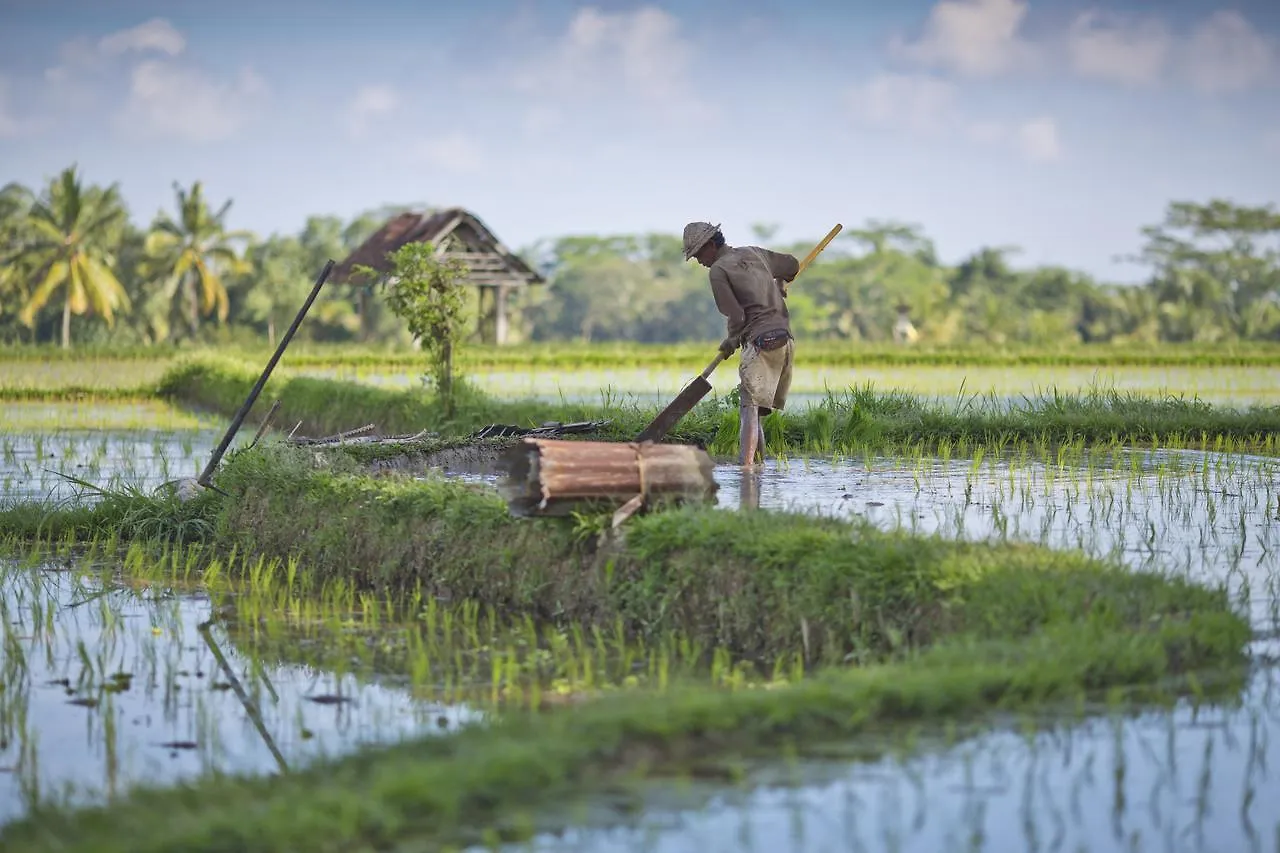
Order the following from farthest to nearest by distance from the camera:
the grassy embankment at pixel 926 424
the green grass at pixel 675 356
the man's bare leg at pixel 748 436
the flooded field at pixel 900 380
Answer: the green grass at pixel 675 356 → the flooded field at pixel 900 380 → the grassy embankment at pixel 926 424 → the man's bare leg at pixel 748 436

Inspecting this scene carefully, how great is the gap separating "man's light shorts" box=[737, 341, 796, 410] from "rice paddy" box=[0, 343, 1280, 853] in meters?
0.38

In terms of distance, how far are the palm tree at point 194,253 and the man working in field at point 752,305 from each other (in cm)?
3227

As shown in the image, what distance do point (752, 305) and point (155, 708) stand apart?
3.96m

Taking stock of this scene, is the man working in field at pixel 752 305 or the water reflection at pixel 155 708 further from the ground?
the man working in field at pixel 752 305

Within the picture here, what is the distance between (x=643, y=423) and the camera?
30.7ft

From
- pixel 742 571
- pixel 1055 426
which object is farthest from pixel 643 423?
pixel 742 571

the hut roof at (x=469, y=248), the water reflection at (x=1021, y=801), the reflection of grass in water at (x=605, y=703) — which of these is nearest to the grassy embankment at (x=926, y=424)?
the reflection of grass in water at (x=605, y=703)

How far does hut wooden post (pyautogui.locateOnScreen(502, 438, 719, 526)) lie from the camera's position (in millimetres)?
5258

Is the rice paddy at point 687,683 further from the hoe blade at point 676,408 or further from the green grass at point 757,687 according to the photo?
the hoe blade at point 676,408

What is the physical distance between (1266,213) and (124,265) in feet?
99.6

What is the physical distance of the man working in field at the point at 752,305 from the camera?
761cm

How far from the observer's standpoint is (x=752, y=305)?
7707 mm

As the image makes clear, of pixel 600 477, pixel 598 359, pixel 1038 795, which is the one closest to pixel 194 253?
pixel 598 359

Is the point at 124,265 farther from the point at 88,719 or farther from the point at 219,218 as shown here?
the point at 88,719
